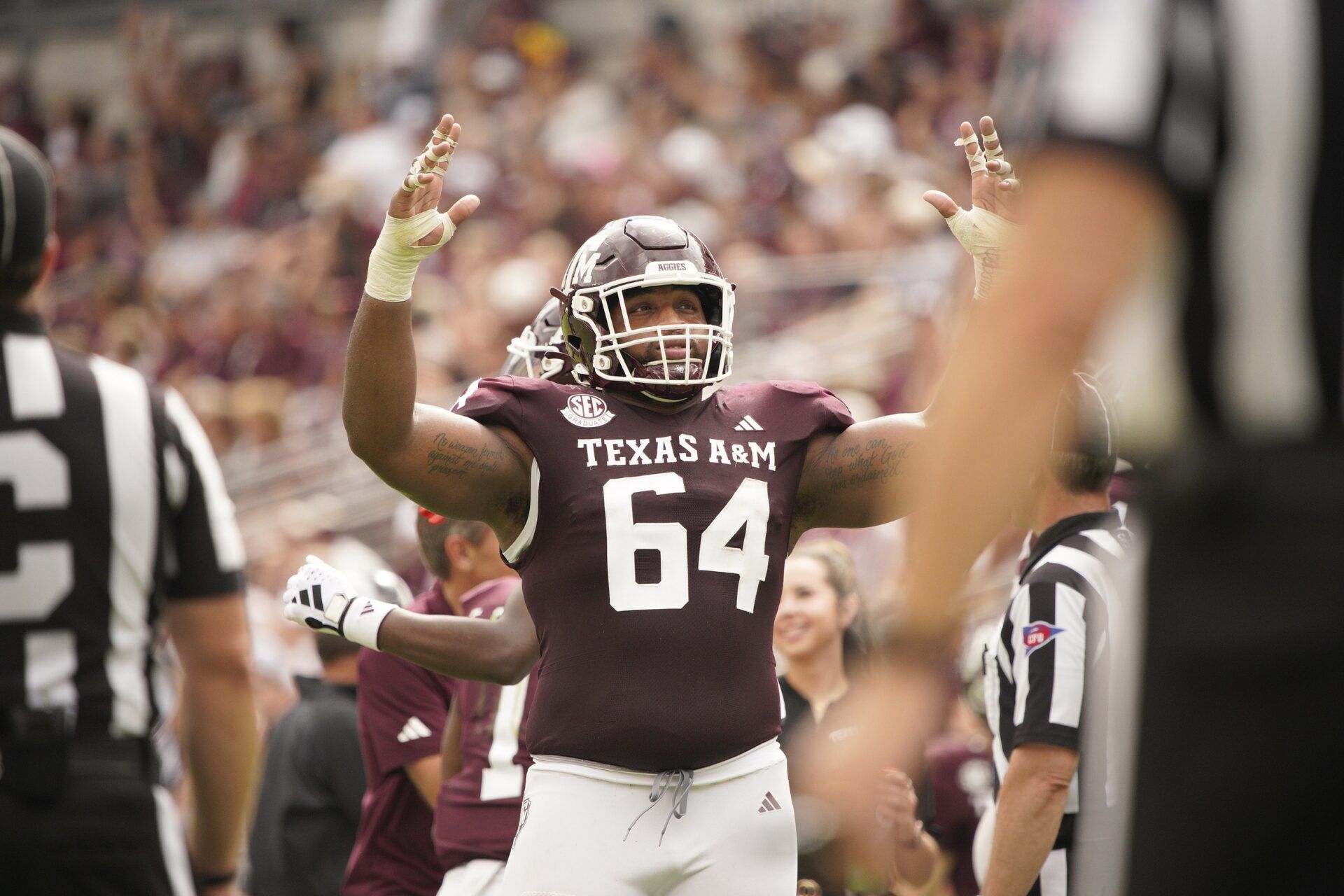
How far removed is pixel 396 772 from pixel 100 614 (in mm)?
2244

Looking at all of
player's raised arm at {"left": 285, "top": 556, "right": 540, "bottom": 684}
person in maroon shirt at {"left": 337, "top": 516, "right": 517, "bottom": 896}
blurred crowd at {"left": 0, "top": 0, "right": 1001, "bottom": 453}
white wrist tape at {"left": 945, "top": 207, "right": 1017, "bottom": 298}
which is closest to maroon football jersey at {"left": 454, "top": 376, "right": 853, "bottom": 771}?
player's raised arm at {"left": 285, "top": 556, "right": 540, "bottom": 684}

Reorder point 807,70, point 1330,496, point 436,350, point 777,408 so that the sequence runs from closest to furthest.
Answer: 1. point 1330,496
2. point 777,408
3. point 436,350
4. point 807,70

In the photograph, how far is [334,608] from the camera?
408 cm

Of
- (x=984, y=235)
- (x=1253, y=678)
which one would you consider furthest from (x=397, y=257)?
(x=1253, y=678)

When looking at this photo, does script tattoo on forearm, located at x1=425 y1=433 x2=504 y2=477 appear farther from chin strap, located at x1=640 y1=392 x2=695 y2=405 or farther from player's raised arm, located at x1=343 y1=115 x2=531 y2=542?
chin strap, located at x1=640 y1=392 x2=695 y2=405

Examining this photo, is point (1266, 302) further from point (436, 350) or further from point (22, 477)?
point (436, 350)

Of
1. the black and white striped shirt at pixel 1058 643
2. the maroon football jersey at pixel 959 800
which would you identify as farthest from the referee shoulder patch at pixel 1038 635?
the maroon football jersey at pixel 959 800

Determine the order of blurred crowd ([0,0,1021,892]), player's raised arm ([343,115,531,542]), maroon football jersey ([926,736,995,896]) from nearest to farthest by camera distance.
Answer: player's raised arm ([343,115,531,542])
maroon football jersey ([926,736,995,896])
blurred crowd ([0,0,1021,892])

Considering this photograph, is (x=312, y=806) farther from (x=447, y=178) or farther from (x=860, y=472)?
(x=447, y=178)

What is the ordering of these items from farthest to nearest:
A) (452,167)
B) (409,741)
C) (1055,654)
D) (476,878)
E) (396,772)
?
(452,167) < (396,772) < (409,741) < (476,878) < (1055,654)

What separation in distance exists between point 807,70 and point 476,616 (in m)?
9.54

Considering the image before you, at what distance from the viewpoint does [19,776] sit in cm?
A: 304

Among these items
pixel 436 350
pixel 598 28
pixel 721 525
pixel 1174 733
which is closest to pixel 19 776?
pixel 721 525

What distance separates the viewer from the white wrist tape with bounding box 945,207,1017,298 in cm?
399
